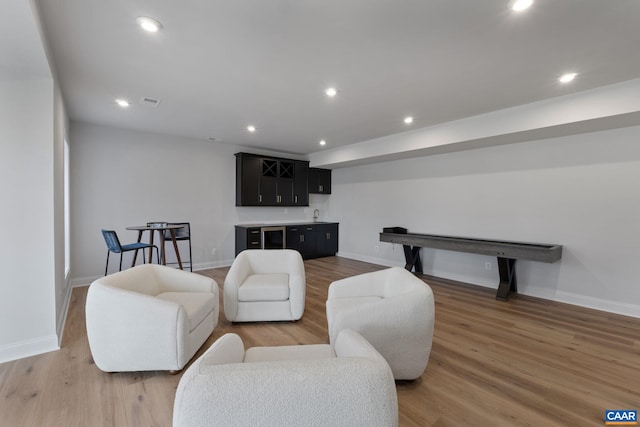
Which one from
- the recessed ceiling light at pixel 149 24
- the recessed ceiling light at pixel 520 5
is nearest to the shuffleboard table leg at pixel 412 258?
the recessed ceiling light at pixel 520 5

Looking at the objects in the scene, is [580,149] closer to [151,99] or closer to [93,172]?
[151,99]

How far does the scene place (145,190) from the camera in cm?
494

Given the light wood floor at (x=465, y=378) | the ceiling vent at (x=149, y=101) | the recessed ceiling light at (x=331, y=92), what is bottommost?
the light wood floor at (x=465, y=378)

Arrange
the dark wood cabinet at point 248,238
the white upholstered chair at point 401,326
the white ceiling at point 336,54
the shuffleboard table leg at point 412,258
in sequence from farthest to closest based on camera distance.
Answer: the dark wood cabinet at point 248,238 → the shuffleboard table leg at point 412,258 → the white upholstered chair at point 401,326 → the white ceiling at point 336,54

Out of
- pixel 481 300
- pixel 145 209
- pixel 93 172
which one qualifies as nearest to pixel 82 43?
pixel 93 172

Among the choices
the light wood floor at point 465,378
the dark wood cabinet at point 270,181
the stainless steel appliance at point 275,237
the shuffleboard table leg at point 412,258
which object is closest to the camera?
the light wood floor at point 465,378

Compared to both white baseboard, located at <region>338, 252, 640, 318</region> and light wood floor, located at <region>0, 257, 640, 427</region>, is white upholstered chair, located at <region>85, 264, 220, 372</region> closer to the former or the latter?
light wood floor, located at <region>0, 257, 640, 427</region>

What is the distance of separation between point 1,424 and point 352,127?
4.55 m

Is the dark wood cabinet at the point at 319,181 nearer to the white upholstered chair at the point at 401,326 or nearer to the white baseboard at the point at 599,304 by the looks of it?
the white baseboard at the point at 599,304

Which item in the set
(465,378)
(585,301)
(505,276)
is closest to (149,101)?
(465,378)

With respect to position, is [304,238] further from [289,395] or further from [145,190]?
[289,395]

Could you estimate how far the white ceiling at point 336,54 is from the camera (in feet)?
6.12

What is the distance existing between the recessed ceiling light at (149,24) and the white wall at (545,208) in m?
4.55

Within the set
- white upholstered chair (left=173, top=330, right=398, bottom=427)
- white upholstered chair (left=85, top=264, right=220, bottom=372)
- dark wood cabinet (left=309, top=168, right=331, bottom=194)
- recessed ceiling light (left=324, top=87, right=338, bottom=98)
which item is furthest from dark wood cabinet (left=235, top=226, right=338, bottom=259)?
white upholstered chair (left=173, top=330, right=398, bottom=427)
